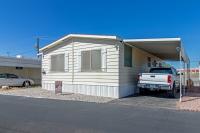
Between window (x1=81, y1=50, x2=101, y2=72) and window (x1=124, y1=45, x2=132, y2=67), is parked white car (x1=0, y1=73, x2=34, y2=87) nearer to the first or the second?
window (x1=81, y1=50, x2=101, y2=72)

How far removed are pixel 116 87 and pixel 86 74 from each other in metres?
2.40

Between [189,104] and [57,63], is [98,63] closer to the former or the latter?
[57,63]

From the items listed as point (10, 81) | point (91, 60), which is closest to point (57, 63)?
point (91, 60)

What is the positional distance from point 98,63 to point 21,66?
14491 mm

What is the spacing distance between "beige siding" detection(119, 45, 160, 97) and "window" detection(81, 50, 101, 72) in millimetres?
1489

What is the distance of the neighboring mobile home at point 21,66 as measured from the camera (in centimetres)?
2402

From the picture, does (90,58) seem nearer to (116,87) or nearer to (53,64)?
(116,87)

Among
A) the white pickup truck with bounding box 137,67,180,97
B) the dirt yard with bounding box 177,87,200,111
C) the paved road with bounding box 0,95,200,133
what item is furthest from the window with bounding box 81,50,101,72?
the paved road with bounding box 0,95,200,133

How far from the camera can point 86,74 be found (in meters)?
14.7

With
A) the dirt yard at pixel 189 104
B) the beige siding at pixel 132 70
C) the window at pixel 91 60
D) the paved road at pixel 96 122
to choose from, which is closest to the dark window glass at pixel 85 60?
the window at pixel 91 60

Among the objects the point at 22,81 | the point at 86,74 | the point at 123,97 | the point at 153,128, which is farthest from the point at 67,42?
the point at 153,128

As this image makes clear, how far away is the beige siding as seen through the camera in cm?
1370

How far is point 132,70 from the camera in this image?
15391 mm

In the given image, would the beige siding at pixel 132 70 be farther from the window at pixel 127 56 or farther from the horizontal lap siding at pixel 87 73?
the horizontal lap siding at pixel 87 73
